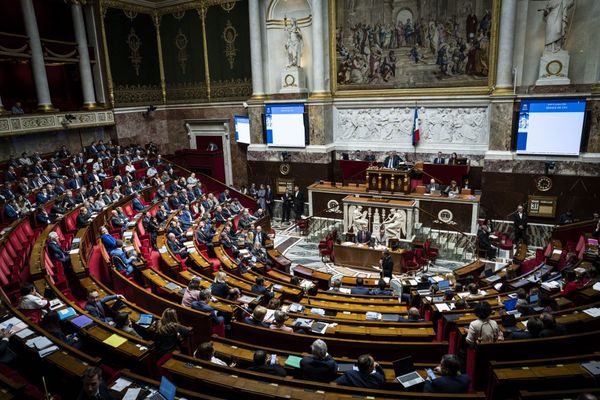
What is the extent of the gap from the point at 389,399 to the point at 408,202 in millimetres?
10411

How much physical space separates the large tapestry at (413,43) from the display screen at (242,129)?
4.76 meters

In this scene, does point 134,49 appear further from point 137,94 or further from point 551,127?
point 551,127

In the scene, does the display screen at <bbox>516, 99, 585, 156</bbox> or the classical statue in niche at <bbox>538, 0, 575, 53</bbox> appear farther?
the display screen at <bbox>516, 99, 585, 156</bbox>

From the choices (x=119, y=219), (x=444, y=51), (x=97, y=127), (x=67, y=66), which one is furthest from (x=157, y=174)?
(x=444, y=51)

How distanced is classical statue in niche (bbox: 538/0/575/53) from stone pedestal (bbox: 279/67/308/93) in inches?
360

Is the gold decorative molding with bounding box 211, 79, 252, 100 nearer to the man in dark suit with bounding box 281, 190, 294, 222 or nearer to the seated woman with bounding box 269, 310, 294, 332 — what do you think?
the man in dark suit with bounding box 281, 190, 294, 222

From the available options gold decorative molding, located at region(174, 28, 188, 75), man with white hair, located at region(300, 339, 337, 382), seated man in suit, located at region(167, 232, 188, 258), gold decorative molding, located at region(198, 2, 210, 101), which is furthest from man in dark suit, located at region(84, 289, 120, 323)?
gold decorative molding, located at region(174, 28, 188, 75)

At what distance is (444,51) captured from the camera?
16.3m

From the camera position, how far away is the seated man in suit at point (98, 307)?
6.63m

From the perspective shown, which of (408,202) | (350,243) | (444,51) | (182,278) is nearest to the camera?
(182,278)

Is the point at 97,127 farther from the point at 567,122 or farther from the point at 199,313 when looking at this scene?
the point at 567,122

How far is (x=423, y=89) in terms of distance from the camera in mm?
16812

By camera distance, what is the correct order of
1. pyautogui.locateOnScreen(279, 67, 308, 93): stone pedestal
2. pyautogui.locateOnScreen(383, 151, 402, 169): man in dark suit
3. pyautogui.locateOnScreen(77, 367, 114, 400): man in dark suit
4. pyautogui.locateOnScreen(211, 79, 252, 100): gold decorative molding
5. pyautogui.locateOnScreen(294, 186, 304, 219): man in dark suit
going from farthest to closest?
pyautogui.locateOnScreen(211, 79, 252, 100): gold decorative molding < pyautogui.locateOnScreen(279, 67, 308, 93): stone pedestal < pyautogui.locateOnScreen(294, 186, 304, 219): man in dark suit < pyautogui.locateOnScreen(383, 151, 402, 169): man in dark suit < pyautogui.locateOnScreen(77, 367, 114, 400): man in dark suit

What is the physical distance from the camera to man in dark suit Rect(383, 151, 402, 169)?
55.1 ft
